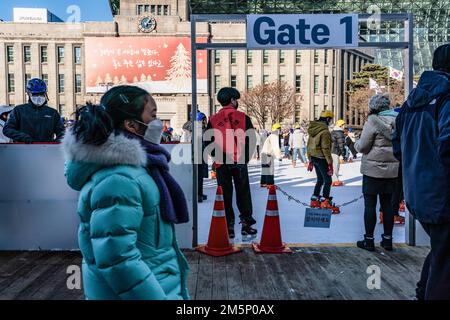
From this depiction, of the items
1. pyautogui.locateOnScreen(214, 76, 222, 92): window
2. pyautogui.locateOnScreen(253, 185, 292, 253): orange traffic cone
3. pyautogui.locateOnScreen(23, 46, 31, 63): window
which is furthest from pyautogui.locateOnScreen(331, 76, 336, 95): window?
pyautogui.locateOnScreen(253, 185, 292, 253): orange traffic cone

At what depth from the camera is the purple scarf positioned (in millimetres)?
1604

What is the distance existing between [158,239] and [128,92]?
0.55 meters

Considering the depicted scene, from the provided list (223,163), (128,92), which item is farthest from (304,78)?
(128,92)

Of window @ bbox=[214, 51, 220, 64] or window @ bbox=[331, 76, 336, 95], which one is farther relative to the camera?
window @ bbox=[331, 76, 336, 95]

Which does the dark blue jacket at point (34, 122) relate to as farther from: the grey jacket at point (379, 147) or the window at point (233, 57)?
the window at point (233, 57)

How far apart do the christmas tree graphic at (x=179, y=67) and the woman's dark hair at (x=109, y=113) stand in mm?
50278

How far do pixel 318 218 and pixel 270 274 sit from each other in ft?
4.16

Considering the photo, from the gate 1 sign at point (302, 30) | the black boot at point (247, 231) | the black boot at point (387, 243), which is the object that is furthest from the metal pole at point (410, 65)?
the black boot at point (247, 231)

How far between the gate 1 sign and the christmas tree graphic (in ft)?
154

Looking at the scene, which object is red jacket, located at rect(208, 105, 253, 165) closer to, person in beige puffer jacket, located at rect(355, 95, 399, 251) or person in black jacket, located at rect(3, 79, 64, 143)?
person in beige puffer jacket, located at rect(355, 95, 399, 251)

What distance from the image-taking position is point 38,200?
4.95 metres

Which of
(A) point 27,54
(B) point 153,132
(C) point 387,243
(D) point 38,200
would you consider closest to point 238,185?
(C) point 387,243

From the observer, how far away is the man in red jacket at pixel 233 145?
5355 mm
